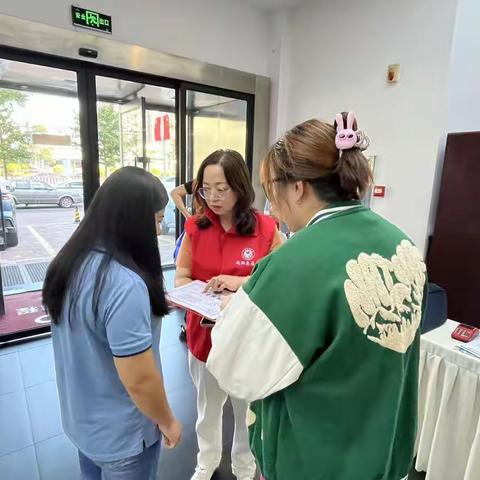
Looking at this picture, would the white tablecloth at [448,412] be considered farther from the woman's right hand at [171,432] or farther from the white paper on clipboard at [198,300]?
the woman's right hand at [171,432]

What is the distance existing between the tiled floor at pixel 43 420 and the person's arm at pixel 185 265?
0.96 m

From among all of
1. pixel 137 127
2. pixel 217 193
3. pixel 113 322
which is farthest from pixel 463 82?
pixel 113 322

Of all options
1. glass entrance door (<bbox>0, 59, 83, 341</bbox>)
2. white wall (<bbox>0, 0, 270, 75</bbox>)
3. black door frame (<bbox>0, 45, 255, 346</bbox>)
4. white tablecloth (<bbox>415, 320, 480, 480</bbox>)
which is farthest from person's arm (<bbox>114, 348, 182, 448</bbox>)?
white wall (<bbox>0, 0, 270, 75</bbox>)

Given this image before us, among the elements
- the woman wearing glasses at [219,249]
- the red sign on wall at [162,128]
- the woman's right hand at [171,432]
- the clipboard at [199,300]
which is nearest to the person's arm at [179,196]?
the red sign on wall at [162,128]

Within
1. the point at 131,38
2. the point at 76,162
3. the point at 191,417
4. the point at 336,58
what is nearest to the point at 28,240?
the point at 76,162

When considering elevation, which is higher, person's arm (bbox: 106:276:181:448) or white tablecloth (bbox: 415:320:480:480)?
person's arm (bbox: 106:276:181:448)

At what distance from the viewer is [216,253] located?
54.6 inches

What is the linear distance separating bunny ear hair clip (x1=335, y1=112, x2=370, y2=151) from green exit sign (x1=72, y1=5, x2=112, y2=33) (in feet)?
9.12

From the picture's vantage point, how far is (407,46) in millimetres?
2820

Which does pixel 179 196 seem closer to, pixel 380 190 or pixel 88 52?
pixel 88 52

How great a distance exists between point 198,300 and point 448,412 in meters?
1.13

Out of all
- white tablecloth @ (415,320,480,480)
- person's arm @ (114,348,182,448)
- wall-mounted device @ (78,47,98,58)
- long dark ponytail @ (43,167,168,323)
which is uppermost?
wall-mounted device @ (78,47,98,58)

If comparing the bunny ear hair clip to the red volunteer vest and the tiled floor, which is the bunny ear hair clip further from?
the tiled floor

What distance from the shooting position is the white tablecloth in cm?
134
